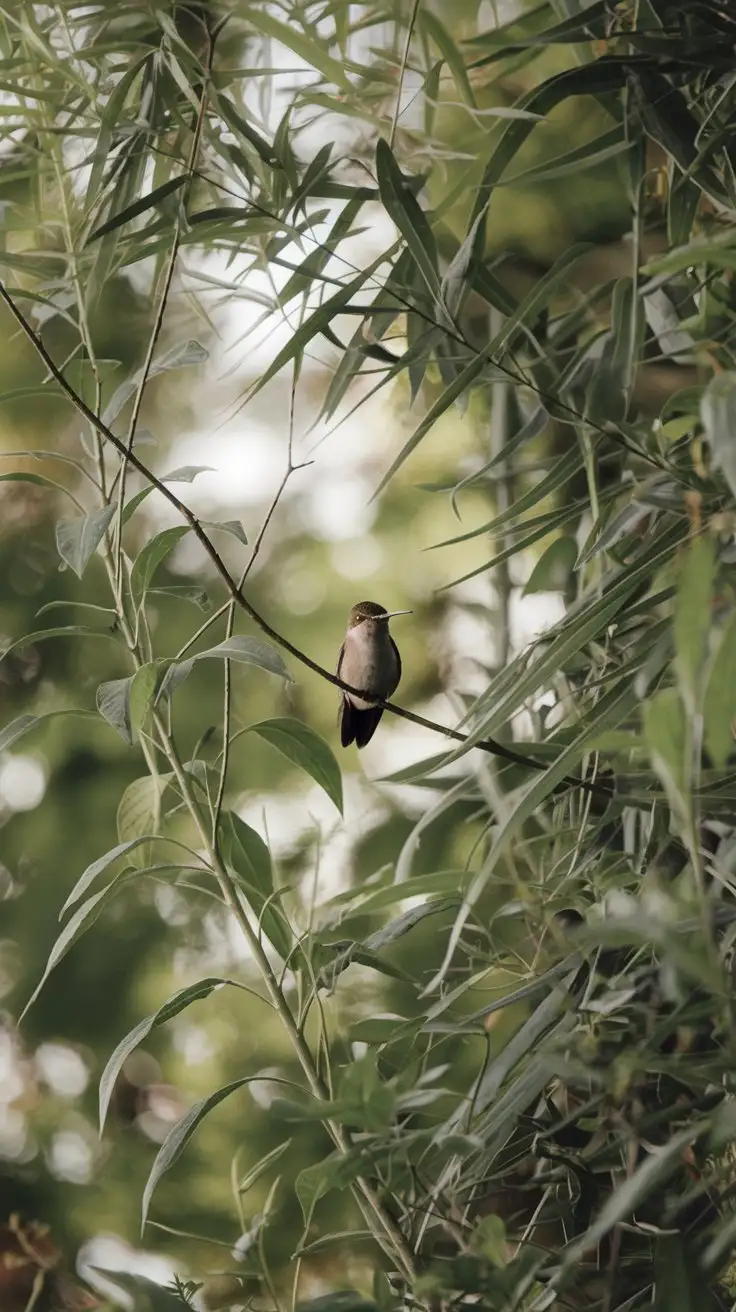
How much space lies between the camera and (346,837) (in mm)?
1237

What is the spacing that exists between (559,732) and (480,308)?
681 millimetres

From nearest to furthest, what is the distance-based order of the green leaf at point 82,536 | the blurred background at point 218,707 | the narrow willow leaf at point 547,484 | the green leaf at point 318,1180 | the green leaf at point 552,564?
the green leaf at point 318,1180, the green leaf at point 82,536, the narrow willow leaf at point 547,484, the green leaf at point 552,564, the blurred background at point 218,707

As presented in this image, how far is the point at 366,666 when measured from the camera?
92cm

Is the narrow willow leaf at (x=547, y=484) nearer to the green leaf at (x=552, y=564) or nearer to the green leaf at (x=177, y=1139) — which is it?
the green leaf at (x=552, y=564)

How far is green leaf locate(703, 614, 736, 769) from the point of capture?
1.12ft

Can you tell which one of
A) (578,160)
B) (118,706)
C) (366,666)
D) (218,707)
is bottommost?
(218,707)

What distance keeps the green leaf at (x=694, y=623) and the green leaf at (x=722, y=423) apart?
0.08 feet

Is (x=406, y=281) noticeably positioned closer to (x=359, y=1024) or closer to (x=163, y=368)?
(x=163, y=368)

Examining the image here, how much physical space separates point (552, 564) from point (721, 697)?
50 centimetres

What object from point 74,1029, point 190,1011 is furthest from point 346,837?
point 74,1029

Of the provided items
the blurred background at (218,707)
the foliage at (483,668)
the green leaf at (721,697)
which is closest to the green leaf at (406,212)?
the foliage at (483,668)

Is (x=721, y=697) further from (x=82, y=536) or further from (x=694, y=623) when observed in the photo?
(x=82, y=536)

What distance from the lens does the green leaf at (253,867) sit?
0.67 m

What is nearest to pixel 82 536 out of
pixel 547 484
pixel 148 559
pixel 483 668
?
pixel 148 559
